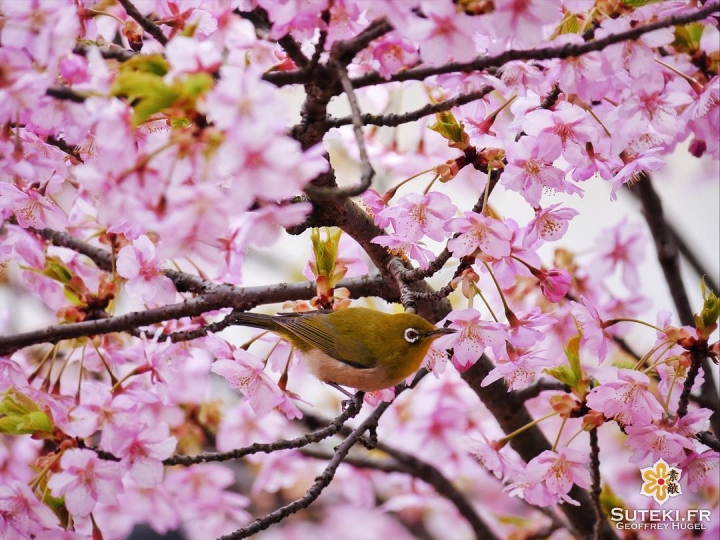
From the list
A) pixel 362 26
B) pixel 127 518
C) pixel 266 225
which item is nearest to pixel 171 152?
pixel 266 225

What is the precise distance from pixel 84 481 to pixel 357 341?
905 mm

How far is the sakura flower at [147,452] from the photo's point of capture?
1.88 m

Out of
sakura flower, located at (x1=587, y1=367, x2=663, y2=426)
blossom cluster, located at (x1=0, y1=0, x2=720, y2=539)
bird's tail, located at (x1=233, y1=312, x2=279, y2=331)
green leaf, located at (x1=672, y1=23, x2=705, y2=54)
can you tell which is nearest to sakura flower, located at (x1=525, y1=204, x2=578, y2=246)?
blossom cluster, located at (x1=0, y1=0, x2=720, y2=539)

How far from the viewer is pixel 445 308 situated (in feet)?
7.39

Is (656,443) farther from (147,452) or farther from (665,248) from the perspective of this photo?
(147,452)

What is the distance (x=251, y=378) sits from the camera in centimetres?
196

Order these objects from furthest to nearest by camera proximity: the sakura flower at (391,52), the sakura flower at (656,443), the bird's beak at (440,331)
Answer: the bird's beak at (440,331)
the sakura flower at (656,443)
the sakura flower at (391,52)

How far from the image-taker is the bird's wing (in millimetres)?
2246

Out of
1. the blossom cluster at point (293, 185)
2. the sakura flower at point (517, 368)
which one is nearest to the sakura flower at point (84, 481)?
the blossom cluster at point (293, 185)

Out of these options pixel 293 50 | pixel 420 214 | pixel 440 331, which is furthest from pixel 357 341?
pixel 293 50

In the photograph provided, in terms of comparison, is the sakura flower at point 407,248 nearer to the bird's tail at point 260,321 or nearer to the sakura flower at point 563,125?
the sakura flower at point 563,125

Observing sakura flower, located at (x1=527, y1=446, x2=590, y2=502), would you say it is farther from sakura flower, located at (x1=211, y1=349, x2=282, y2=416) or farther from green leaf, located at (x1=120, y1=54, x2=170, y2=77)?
green leaf, located at (x1=120, y1=54, x2=170, y2=77)

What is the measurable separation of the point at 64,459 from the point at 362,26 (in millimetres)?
1243

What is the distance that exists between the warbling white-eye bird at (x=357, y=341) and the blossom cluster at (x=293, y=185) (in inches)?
2.6
